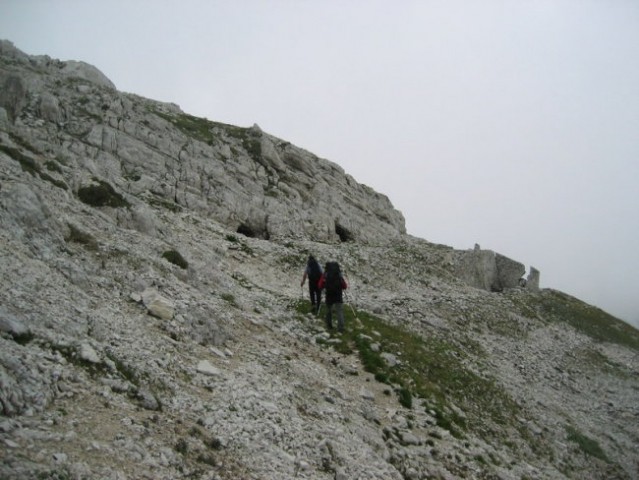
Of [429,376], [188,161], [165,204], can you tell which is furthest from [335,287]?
[188,161]

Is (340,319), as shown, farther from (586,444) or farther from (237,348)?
(586,444)

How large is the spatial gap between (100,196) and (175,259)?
9.13 m

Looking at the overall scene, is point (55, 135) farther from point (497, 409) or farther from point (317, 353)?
point (497, 409)

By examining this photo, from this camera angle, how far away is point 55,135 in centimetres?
5028

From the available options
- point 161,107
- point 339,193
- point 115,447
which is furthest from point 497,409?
point 161,107

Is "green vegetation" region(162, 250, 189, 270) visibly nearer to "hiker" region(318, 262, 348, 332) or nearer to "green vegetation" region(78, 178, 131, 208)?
"green vegetation" region(78, 178, 131, 208)

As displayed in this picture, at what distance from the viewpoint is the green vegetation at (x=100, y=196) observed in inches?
1184

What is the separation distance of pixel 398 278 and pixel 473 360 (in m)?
17.3

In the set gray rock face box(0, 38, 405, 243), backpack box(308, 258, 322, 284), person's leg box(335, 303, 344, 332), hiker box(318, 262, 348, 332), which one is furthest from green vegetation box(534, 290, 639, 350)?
hiker box(318, 262, 348, 332)

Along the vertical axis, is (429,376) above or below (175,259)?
below

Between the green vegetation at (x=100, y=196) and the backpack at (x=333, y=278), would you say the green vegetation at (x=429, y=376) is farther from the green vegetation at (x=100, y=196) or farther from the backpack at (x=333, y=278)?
the green vegetation at (x=100, y=196)

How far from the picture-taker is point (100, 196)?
3062 cm

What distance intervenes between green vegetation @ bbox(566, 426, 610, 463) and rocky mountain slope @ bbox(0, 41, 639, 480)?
7.9 inches

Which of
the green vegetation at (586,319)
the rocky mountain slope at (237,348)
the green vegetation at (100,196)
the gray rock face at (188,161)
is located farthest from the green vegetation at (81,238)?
the green vegetation at (586,319)
